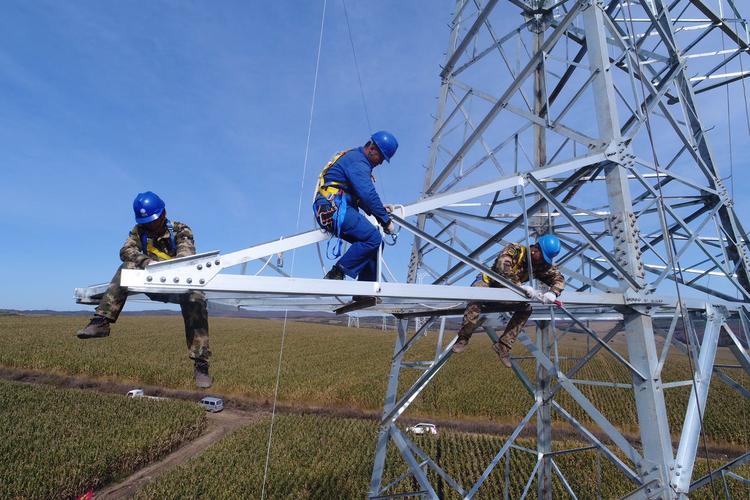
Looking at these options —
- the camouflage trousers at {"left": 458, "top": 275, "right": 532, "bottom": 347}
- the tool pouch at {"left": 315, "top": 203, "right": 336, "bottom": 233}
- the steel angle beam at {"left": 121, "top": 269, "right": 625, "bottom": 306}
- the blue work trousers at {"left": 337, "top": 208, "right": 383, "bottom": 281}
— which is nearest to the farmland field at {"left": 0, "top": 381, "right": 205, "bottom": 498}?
the steel angle beam at {"left": 121, "top": 269, "right": 625, "bottom": 306}

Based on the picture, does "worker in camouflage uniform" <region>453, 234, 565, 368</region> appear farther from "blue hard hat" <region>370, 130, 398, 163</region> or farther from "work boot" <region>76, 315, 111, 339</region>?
"work boot" <region>76, 315, 111, 339</region>

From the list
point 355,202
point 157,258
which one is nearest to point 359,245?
point 355,202

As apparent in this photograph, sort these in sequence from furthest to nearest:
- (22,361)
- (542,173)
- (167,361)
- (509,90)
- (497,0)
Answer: (167,361) → (22,361) → (497,0) → (509,90) → (542,173)

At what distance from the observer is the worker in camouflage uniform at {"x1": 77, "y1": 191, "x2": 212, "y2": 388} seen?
10.9ft

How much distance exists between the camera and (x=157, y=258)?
4023 mm

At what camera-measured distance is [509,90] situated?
585 cm

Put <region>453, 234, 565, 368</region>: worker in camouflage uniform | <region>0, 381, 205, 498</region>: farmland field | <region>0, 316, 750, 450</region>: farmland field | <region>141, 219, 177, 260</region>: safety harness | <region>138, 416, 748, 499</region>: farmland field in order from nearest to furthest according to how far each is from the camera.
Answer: <region>141, 219, 177, 260</region>: safety harness < <region>453, 234, 565, 368</region>: worker in camouflage uniform < <region>0, 381, 205, 498</region>: farmland field < <region>138, 416, 748, 499</region>: farmland field < <region>0, 316, 750, 450</region>: farmland field

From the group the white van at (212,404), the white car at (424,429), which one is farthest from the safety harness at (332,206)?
the white van at (212,404)

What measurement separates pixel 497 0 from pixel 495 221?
338 centimetres

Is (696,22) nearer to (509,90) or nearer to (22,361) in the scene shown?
(509,90)

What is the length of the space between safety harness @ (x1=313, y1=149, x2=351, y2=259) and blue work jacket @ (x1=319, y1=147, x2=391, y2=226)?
0.05 metres

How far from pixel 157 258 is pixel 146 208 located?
52 centimetres

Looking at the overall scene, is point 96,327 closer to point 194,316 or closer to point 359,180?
point 194,316

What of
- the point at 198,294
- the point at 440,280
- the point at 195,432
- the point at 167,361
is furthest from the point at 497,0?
the point at 167,361
